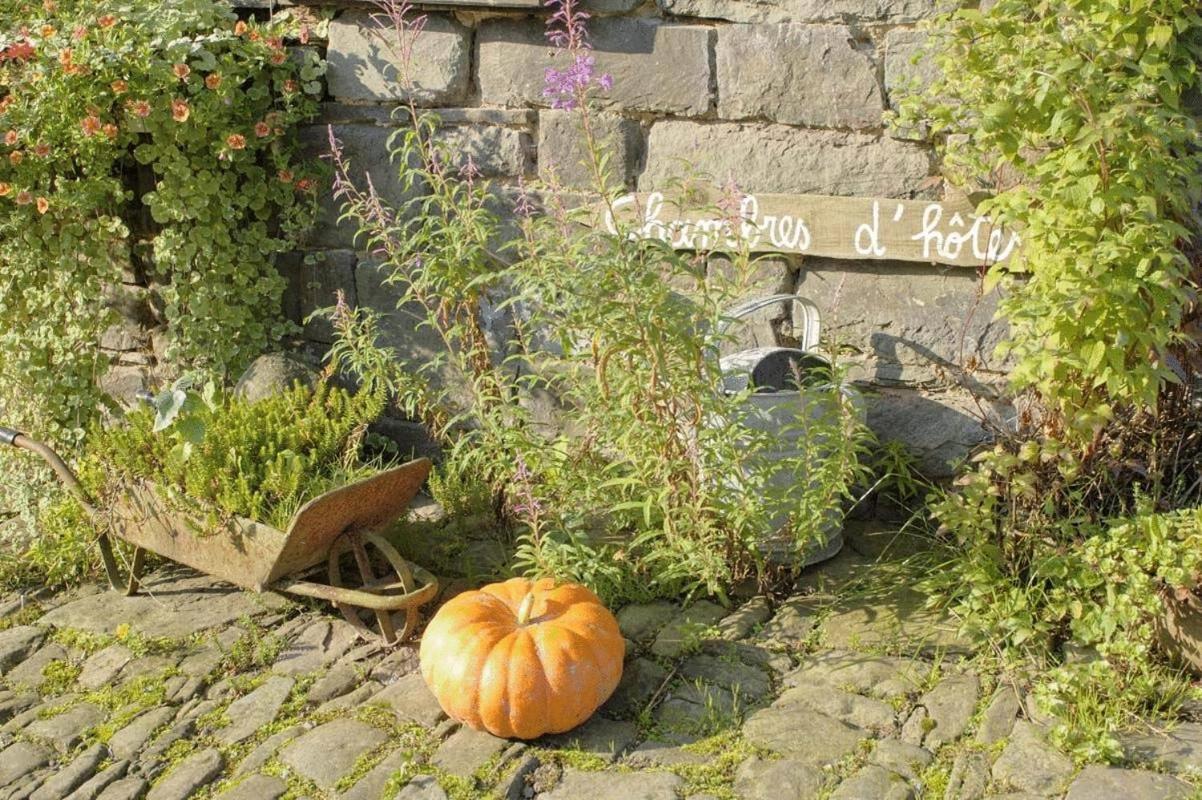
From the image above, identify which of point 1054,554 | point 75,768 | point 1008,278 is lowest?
point 75,768

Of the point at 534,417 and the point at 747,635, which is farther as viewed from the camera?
the point at 534,417

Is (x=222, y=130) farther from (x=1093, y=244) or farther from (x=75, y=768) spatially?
(x=1093, y=244)

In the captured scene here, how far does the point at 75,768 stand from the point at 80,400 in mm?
2246

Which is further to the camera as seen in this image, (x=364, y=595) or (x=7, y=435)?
(x=7, y=435)

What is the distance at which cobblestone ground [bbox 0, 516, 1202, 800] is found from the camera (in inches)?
119

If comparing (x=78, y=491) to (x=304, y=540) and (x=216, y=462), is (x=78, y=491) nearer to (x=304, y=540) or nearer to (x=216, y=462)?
(x=216, y=462)

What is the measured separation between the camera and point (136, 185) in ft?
17.1

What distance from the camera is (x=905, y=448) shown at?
429cm

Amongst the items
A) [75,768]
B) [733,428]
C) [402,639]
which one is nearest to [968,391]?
[733,428]

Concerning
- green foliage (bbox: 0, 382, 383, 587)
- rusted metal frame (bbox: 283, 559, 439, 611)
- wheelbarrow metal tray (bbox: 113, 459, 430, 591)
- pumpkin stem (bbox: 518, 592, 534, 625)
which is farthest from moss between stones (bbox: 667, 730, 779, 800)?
green foliage (bbox: 0, 382, 383, 587)

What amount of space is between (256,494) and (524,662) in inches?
44.7

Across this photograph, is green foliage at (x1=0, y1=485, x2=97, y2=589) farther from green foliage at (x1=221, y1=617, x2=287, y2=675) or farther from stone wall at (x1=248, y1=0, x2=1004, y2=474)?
stone wall at (x1=248, y1=0, x2=1004, y2=474)

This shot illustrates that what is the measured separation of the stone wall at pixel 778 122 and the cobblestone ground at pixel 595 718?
742mm

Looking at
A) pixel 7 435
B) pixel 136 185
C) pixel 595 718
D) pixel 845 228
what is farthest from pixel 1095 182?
pixel 136 185
